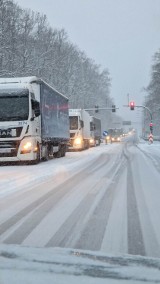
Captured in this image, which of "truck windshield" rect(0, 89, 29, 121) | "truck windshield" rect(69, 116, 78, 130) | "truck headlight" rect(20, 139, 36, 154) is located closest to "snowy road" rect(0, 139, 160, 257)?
"truck headlight" rect(20, 139, 36, 154)

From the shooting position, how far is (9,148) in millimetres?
18750

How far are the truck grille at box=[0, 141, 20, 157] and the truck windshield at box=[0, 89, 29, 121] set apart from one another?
1.00 metres

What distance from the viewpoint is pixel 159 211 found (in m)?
7.57

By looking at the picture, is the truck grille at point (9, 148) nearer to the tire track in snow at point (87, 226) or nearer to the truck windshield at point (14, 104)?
the truck windshield at point (14, 104)

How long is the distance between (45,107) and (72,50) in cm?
5450

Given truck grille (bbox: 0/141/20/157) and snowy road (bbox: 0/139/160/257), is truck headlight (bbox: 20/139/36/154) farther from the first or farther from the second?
snowy road (bbox: 0/139/160/257)

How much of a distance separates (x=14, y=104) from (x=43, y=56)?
40.0 m

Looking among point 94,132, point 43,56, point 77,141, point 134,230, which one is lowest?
point 134,230

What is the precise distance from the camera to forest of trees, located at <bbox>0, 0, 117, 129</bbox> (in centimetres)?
4619

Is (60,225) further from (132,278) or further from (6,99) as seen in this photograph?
(6,99)

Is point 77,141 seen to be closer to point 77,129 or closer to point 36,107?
point 77,129

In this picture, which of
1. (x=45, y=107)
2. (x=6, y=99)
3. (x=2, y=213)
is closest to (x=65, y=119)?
(x=45, y=107)

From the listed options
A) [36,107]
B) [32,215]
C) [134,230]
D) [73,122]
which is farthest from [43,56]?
[134,230]

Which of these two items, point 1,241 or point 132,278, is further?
point 1,241
